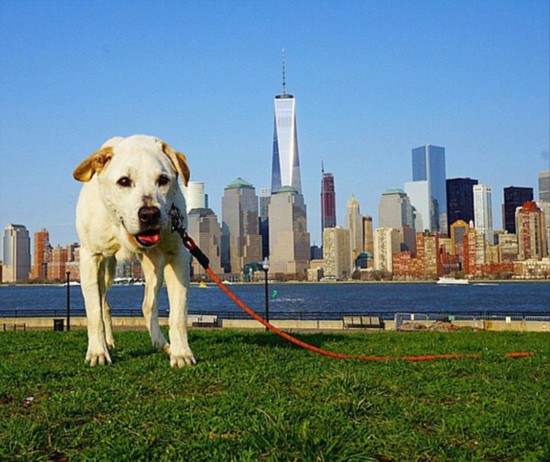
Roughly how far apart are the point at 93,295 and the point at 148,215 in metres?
1.75

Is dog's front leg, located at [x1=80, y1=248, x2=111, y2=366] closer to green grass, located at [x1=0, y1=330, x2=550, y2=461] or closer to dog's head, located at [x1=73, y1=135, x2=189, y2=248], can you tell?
green grass, located at [x1=0, y1=330, x2=550, y2=461]

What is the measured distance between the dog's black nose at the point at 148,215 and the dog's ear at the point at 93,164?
86cm

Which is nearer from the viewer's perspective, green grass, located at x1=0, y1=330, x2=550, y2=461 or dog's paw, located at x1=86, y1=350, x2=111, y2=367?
green grass, located at x1=0, y1=330, x2=550, y2=461

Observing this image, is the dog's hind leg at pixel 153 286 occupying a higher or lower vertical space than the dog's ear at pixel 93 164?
lower

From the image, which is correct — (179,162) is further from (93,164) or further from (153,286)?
(153,286)

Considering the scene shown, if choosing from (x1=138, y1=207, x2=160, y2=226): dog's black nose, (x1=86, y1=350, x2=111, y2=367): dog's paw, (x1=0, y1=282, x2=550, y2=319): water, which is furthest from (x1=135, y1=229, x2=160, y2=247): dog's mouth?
(x1=0, y1=282, x2=550, y2=319): water

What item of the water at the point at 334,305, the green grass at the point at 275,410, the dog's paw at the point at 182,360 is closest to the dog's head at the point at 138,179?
the dog's paw at the point at 182,360

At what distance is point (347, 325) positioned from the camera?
29828 millimetres

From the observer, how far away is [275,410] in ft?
13.7

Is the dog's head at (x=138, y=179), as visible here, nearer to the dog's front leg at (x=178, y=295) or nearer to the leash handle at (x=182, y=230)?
the leash handle at (x=182, y=230)

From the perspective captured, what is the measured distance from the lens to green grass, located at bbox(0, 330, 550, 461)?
3.49 metres

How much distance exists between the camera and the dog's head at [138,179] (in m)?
5.72

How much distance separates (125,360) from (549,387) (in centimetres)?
403

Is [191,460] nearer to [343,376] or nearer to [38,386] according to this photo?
[343,376]
